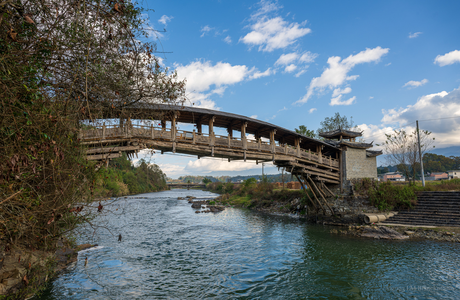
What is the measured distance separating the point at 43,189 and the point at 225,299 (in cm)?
627

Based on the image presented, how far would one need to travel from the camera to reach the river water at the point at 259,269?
26.6ft

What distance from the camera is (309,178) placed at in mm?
21297

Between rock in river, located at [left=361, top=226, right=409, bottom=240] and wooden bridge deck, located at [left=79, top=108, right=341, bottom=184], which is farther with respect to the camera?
rock in river, located at [left=361, top=226, right=409, bottom=240]

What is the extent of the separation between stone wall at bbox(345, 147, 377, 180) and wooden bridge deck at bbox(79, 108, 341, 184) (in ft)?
2.94

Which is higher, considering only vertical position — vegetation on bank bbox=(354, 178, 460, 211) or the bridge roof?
the bridge roof

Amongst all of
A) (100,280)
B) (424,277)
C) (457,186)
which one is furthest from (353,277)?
(457,186)

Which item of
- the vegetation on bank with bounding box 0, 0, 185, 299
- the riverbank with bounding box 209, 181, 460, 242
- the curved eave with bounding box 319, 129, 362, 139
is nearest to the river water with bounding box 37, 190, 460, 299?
the riverbank with bounding box 209, 181, 460, 242

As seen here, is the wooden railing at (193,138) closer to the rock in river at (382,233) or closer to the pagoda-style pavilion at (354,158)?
the pagoda-style pavilion at (354,158)

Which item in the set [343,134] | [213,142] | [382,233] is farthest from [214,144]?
[343,134]

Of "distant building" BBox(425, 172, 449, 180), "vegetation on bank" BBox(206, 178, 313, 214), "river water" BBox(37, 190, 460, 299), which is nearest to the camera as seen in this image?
"river water" BBox(37, 190, 460, 299)

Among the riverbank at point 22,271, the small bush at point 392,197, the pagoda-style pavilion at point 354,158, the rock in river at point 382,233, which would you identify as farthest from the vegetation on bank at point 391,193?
the riverbank at point 22,271

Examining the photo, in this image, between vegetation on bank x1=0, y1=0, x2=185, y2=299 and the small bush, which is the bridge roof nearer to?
the small bush

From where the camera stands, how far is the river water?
26.6ft

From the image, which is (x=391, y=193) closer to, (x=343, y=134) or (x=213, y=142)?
(x=343, y=134)
